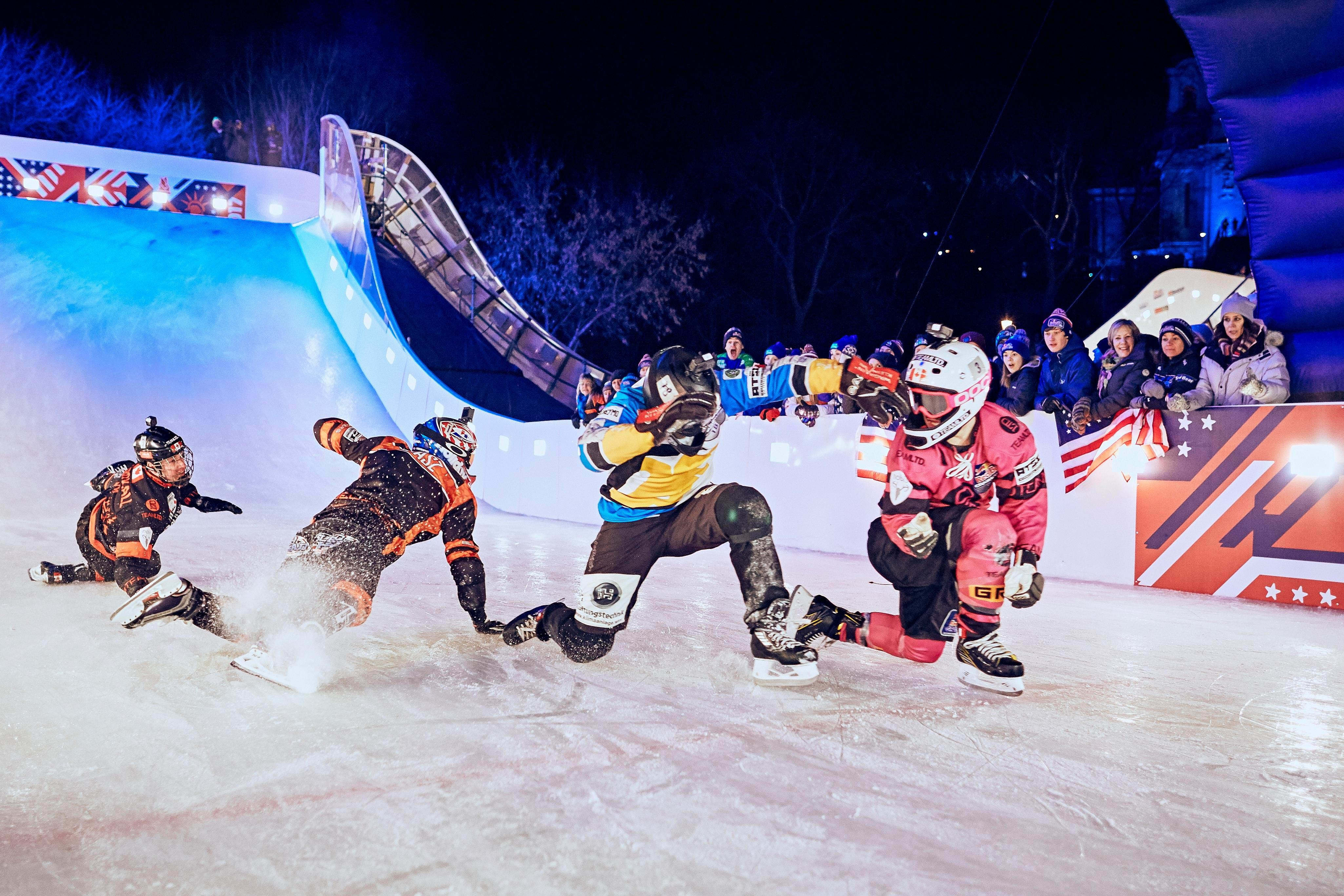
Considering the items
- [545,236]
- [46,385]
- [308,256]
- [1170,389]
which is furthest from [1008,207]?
[46,385]

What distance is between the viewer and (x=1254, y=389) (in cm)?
661

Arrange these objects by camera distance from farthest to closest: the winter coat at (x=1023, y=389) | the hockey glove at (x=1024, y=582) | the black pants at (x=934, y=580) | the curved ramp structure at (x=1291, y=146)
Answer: the winter coat at (x=1023, y=389), the curved ramp structure at (x=1291, y=146), the black pants at (x=934, y=580), the hockey glove at (x=1024, y=582)

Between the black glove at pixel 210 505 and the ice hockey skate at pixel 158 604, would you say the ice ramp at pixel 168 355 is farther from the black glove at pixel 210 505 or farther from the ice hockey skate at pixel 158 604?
the ice hockey skate at pixel 158 604

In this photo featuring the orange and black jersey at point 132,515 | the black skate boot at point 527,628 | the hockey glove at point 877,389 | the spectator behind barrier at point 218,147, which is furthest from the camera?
the spectator behind barrier at point 218,147

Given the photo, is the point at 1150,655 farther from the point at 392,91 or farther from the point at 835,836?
the point at 392,91

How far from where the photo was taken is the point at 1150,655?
441cm

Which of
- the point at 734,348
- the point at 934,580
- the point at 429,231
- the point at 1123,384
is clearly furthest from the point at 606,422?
the point at 429,231

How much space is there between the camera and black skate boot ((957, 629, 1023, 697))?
3.62m

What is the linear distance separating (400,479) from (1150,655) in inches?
149

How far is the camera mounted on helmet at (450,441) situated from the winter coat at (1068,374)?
17.6ft

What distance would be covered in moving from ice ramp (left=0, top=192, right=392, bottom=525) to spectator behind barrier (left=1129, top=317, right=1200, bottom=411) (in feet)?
29.1

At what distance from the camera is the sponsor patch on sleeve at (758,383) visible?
3.75m

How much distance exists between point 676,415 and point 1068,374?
546 centimetres

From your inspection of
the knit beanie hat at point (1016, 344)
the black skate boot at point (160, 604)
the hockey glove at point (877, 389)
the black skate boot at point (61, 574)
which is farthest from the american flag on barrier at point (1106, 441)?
the black skate boot at point (61, 574)
